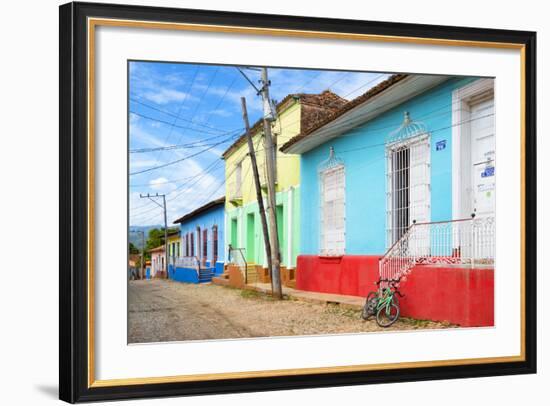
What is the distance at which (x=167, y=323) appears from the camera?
19.6ft

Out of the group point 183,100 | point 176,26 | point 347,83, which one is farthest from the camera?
point 347,83

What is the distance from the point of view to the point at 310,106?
22.7 ft

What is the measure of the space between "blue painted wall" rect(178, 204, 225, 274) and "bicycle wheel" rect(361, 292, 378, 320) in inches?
56.6

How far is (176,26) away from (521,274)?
3992 mm

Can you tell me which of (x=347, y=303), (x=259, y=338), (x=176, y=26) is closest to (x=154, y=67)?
(x=176, y=26)

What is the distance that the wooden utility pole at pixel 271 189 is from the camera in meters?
6.48

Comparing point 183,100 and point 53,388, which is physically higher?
point 183,100

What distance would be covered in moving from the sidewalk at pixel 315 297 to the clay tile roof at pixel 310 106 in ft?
4.41

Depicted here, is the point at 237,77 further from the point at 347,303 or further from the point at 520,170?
the point at 520,170

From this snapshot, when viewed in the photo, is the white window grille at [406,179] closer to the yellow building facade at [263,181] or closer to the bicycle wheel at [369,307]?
the bicycle wheel at [369,307]

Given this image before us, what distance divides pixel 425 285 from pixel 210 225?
2.30 metres

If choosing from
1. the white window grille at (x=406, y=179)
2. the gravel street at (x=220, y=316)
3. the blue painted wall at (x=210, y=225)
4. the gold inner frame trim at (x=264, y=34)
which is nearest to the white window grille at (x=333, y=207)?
the white window grille at (x=406, y=179)

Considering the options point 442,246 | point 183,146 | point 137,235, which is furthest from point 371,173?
point 137,235

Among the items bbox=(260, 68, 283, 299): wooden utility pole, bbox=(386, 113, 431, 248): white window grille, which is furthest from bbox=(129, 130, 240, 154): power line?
bbox=(386, 113, 431, 248): white window grille
